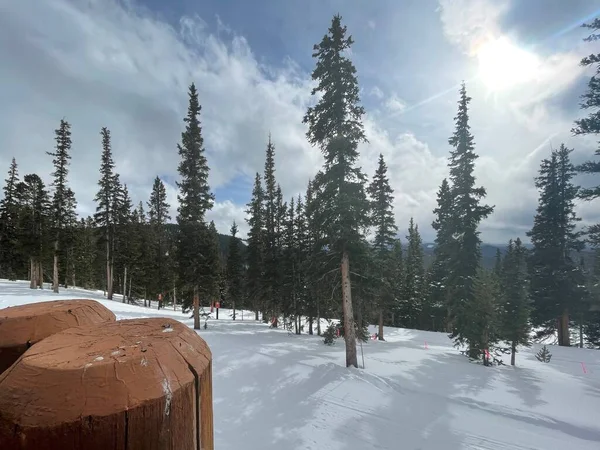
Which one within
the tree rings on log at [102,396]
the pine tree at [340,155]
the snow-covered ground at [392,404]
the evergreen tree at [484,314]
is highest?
the pine tree at [340,155]

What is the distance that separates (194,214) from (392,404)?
Answer: 57.8 feet

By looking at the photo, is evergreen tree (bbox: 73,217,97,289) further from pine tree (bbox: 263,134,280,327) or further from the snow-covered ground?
the snow-covered ground

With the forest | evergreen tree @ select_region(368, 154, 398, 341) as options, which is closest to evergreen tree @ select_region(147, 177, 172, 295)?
the forest

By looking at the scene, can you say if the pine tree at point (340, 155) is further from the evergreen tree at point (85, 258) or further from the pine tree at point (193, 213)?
the evergreen tree at point (85, 258)

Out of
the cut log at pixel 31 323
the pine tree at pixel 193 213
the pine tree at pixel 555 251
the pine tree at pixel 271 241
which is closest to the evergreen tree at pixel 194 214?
the pine tree at pixel 193 213

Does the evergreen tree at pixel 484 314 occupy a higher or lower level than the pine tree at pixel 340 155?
lower

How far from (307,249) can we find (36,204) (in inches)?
1116

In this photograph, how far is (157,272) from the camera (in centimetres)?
4059

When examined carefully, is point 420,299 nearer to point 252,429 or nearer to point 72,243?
point 252,429

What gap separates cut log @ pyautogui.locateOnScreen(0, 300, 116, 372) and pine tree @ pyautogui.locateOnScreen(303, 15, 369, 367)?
12.6 m

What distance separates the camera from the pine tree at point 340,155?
13.8 m

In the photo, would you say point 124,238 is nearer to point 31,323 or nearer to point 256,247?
point 256,247

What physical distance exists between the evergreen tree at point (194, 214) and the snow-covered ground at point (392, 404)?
6910 mm

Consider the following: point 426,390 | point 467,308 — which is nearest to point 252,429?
point 426,390
